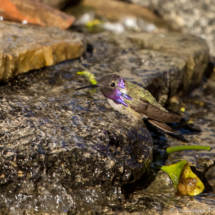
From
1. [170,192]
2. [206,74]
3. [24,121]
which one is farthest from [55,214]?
[206,74]

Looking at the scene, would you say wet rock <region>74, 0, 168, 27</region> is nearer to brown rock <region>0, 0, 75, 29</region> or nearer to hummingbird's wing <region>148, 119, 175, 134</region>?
brown rock <region>0, 0, 75, 29</region>

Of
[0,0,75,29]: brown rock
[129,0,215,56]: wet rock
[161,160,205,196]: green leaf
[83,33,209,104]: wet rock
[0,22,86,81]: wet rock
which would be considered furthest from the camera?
[129,0,215,56]: wet rock

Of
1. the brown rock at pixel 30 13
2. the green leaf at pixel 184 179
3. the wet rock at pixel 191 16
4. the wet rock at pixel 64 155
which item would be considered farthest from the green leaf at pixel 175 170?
the wet rock at pixel 191 16

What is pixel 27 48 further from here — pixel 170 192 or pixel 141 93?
pixel 170 192

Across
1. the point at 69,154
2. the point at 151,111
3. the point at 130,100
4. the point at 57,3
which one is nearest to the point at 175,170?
the point at 151,111

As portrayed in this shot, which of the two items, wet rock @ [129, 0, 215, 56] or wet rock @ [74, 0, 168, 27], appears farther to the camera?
wet rock @ [74, 0, 168, 27]

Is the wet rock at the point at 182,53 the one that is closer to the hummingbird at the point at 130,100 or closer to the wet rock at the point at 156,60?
the wet rock at the point at 156,60

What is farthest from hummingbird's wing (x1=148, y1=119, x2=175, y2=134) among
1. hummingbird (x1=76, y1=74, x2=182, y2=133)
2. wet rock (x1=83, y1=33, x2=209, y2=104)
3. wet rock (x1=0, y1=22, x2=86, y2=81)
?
wet rock (x1=0, y1=22, x2=86, y2=81)
